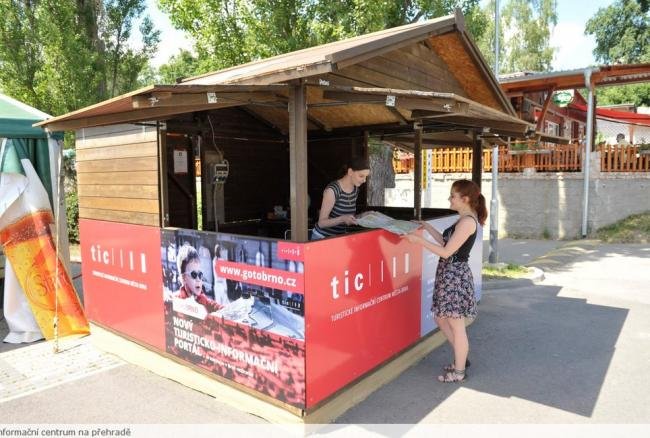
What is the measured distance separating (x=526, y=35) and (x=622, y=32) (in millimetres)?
5434

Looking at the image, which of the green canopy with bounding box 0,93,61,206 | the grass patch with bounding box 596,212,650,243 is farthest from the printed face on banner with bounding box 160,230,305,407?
the grass patch with bounding box 596,212,650,243

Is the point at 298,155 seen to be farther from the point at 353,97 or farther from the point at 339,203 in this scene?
the point at 339,203

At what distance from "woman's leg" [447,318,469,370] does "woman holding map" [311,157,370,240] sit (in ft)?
4.29

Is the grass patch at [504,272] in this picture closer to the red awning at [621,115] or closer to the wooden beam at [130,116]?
the wooden beam at [130,116]

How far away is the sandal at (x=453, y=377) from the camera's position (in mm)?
4293

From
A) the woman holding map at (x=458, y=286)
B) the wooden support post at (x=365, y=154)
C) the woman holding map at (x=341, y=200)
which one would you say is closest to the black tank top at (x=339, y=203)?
the woman holding map at (x=341, y=200)

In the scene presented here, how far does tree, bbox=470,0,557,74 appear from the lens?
27.1m

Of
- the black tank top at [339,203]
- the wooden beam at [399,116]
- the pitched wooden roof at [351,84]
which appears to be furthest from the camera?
the wooden beam at [399,116]

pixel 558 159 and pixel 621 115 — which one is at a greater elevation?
pixel 621 115

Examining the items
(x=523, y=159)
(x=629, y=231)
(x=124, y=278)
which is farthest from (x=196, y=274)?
(x=523, y=159)

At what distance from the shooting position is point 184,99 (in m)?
3.18

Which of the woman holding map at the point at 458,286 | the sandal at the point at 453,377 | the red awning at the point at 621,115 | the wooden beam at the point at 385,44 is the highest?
the red awning at the point at 621,115

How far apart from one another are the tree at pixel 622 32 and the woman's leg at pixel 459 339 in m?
27.3

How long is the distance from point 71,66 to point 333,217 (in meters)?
8.70
